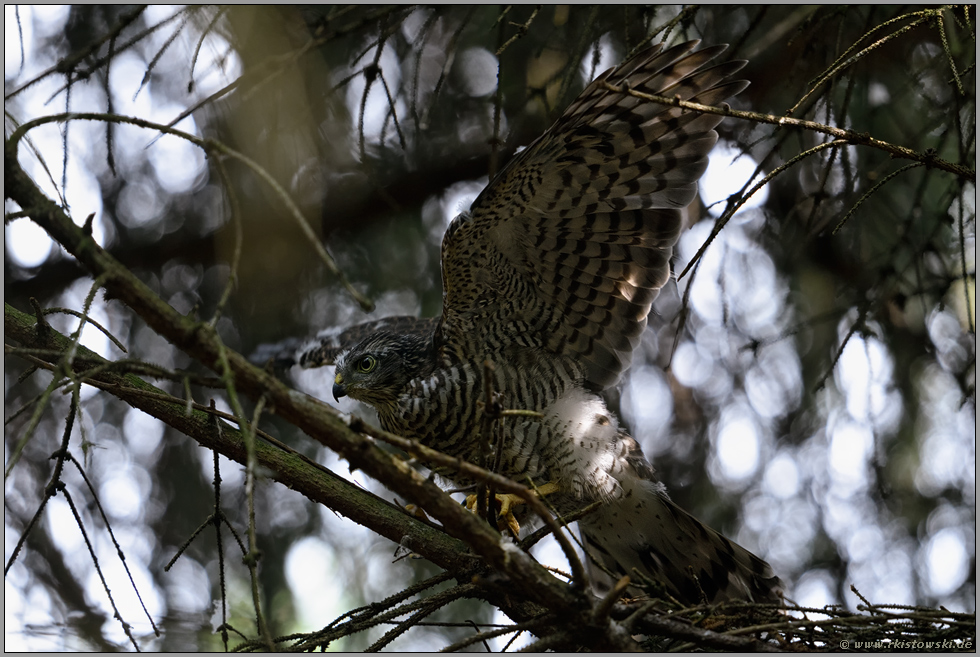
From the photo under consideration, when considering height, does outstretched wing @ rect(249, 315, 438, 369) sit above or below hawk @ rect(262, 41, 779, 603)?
above

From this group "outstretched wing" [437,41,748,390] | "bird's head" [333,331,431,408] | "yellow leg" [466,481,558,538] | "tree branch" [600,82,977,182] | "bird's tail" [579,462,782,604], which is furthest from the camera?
"bird's head" [333,331,431,408]

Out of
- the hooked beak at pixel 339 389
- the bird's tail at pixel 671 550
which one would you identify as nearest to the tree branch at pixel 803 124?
the bird's tail at pixel 671 550

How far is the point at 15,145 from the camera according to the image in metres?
1.56

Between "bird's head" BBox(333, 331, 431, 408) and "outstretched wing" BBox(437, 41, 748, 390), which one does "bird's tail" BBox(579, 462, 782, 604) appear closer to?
"outstretched wing" BBox(437, 41, 748, 390)

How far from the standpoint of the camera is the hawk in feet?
10.3

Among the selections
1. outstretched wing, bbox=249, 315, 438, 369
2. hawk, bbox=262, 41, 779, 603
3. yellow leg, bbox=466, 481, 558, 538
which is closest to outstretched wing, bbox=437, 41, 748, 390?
hawk, bbox=262, 41, 779, 603

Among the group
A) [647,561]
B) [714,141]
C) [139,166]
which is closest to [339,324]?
[139,166]

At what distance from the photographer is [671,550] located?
3.71 meters

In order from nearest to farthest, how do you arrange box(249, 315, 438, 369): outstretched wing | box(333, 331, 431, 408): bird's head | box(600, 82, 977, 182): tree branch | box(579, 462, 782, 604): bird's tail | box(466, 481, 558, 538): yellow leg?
box(600, 82, 977, 182): tree branch, box(466, 481, 558, 538): yellow leg, box(579, 462, 782, 604): bird's tail, box(333, 331, 431, 408): bird's head, box(249, 315, 438, 369): outstretched wing

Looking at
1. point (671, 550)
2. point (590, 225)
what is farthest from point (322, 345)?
point (671, 550)

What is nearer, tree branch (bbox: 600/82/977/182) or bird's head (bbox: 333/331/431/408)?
tree branch (bbox: 600/82/977/182)

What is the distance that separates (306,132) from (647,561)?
9.09ft

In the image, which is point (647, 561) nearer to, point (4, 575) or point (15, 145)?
point (4, 575)

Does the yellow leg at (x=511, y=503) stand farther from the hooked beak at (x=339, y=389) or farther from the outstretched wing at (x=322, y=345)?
the outstretched wing at (x=322, y=345)
